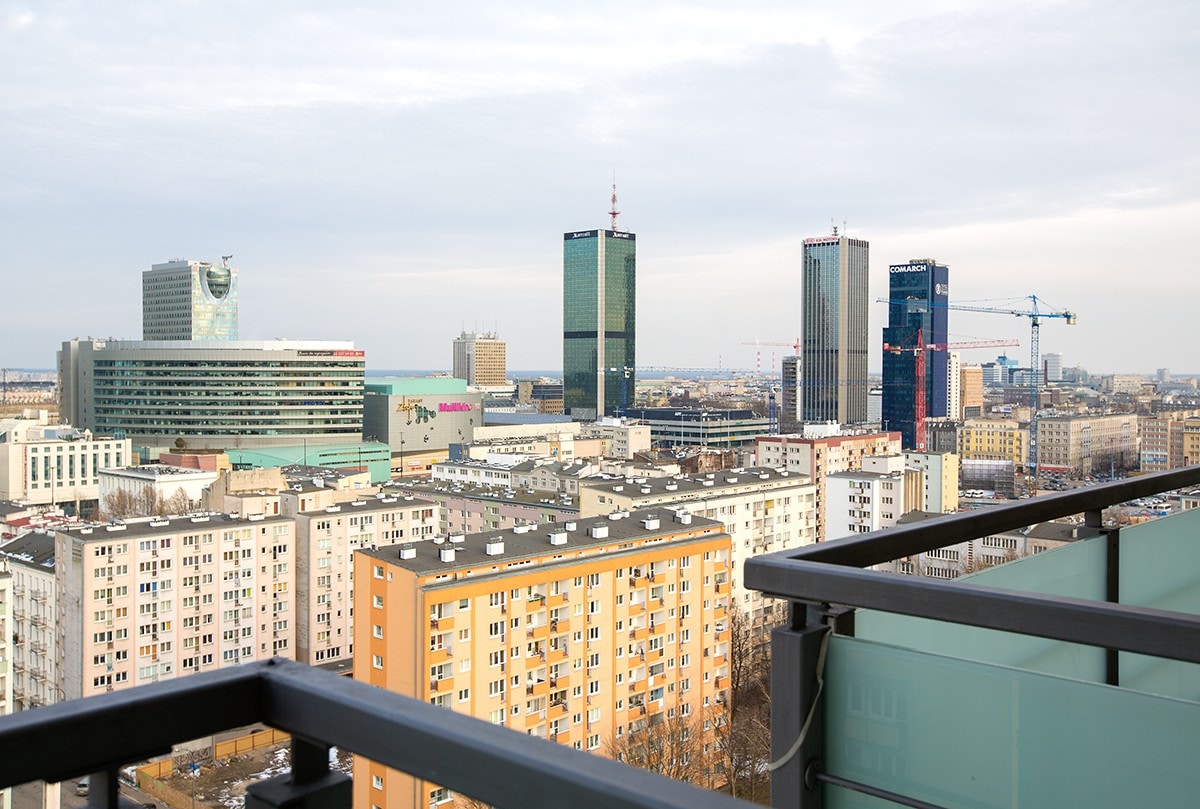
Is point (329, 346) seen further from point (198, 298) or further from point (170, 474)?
point (198, 298)

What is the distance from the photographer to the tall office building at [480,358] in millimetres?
67125

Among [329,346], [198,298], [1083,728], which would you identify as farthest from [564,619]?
[198,298]

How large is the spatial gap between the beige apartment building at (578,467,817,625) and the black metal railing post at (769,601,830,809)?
34.7ft

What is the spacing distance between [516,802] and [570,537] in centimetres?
784

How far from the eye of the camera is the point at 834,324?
50656 mm

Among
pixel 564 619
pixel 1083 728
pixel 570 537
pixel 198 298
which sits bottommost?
pixel 564 619

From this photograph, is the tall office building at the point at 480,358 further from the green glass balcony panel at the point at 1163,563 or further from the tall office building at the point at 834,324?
the green glass balcony panel at the point at 1163,563

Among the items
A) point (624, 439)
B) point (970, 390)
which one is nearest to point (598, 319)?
point (970, 390)

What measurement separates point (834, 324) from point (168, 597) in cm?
4404

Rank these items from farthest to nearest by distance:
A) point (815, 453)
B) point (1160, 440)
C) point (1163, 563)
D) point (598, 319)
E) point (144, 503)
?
point (598, 319)
point (1160, 440)
point (815, 453)
point (144, 503)
point (1163, 563)

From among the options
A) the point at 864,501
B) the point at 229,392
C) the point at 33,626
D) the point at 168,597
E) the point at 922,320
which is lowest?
the point at 33,626

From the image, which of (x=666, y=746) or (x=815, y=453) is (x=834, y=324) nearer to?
(x=815, y=453)

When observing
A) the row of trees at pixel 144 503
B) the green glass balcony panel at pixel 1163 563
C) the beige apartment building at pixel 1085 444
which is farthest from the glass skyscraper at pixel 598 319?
the green glass balcony panel at pixel 1163 563

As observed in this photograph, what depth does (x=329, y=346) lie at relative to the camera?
82.6 ft
